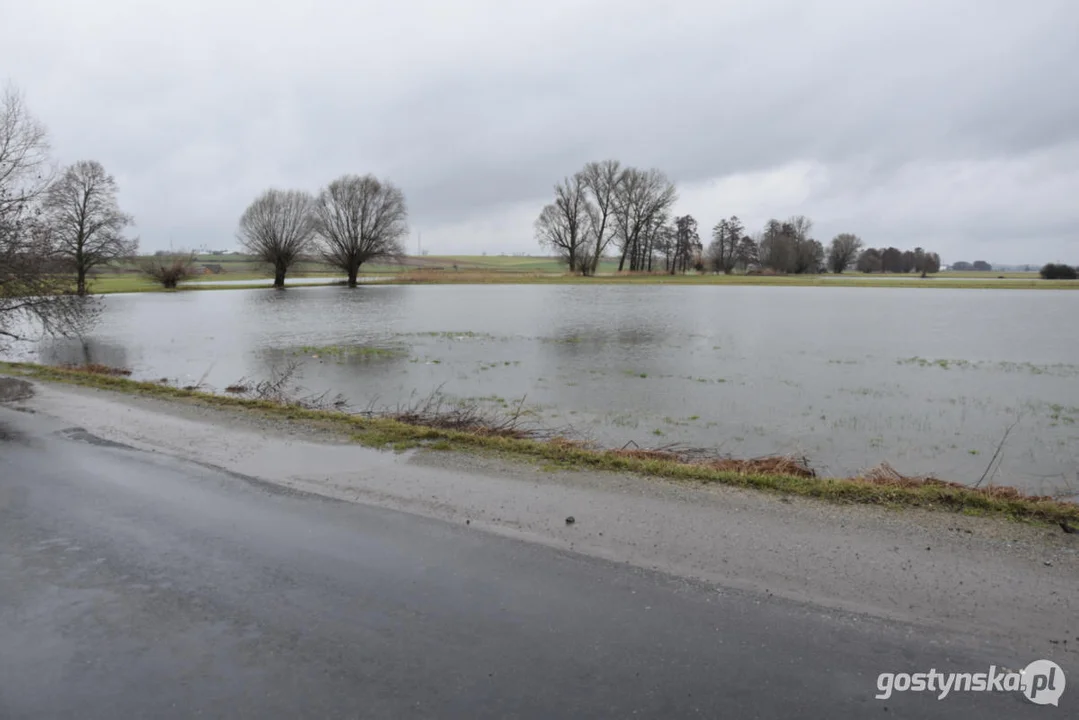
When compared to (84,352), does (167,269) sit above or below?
above

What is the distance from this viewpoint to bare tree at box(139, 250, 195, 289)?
2552 inches

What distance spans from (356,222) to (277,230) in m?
8.76

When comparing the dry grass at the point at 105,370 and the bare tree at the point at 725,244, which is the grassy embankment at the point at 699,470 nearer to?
the dry grass at the point at 105,370

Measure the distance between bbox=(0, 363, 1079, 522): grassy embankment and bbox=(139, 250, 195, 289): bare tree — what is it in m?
65.1

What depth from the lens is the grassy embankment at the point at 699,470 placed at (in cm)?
564

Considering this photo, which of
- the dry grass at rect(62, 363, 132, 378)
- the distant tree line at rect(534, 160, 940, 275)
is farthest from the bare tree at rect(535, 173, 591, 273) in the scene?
the dry grass at rect(62, 363, 132, 378)

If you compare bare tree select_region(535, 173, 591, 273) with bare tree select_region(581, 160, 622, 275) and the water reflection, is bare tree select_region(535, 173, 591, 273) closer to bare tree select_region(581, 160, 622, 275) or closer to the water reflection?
bare tree select_region(581, 160, 622, 275)

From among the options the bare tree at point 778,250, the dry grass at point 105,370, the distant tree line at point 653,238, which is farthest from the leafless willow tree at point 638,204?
the dry grass at point 105,370

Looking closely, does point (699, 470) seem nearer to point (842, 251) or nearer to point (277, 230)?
point (277, 230)

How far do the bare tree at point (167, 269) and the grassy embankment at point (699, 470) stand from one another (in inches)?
2561

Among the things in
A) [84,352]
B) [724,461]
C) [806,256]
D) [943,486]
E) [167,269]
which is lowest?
[724,461]

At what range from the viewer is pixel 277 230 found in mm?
A: 67875

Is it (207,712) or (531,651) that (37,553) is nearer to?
(207,712)

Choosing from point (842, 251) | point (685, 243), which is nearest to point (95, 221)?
point (685, 243)
